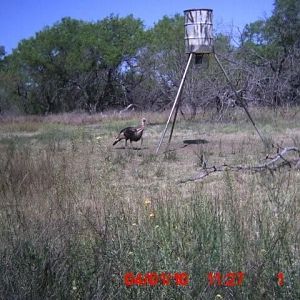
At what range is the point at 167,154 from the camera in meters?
10.4

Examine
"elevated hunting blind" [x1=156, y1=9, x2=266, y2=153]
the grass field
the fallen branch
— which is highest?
"elevated hunting blind" [x1=156, y1=9, x2=266, y2=153]

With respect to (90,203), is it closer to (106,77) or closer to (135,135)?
(135,135)

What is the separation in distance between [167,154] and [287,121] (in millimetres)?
6625

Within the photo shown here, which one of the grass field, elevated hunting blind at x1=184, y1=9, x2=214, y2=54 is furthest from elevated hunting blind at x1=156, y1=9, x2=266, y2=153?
the grass field
